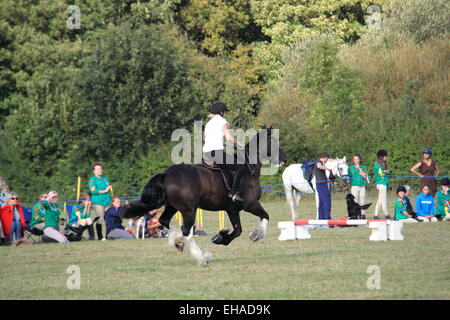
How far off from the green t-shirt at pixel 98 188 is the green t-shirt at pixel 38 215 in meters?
1.32

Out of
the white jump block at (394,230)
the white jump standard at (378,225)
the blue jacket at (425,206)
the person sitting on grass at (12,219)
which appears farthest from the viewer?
the blue jacket at (425,206)

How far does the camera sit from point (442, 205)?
23.2 m

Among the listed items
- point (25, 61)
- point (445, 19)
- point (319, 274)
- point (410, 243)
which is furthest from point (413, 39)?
point (319, 274)

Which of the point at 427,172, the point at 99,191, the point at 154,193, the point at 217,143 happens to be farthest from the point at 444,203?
the point at 154,193

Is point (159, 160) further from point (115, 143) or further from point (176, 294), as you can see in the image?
point (176, 294)

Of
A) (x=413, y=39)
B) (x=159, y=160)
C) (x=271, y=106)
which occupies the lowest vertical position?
(x=159, y=160)

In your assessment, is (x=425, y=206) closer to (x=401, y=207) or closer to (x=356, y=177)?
(x=401, y=207)

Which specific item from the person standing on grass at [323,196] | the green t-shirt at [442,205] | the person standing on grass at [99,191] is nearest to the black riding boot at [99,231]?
the person standing on grass at [99,191]

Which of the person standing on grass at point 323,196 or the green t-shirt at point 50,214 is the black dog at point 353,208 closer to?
the person standing on grass at point 323,196

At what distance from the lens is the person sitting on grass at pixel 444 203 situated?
2306 centimetres

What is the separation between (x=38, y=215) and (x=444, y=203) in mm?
10576

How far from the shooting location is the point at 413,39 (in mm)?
49875

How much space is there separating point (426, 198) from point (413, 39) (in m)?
28.6

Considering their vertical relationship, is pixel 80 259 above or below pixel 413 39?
below
